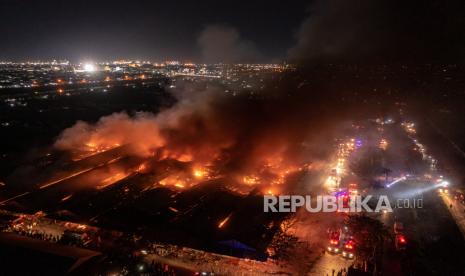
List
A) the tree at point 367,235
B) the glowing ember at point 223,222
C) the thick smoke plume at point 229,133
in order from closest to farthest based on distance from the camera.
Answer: the tree at point 367,235
the glowing ember at point 223,222
the thick smoke plume at point 229,133

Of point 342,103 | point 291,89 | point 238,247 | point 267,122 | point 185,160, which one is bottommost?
point 238,247

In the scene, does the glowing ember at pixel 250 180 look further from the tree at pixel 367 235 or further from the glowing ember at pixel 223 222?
the tree at pixel 367 235

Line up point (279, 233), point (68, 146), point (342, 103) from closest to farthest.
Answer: point (279, 233) → point (68, 146) → point (342, 103)

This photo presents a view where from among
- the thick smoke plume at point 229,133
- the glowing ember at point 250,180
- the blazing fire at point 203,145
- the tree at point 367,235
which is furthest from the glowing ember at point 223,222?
the tree at point 367,235

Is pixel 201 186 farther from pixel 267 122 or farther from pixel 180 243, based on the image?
pixel 267 122

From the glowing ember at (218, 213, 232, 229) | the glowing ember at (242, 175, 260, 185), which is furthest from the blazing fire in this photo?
the glowing ember at (218, 213, 232, 229)

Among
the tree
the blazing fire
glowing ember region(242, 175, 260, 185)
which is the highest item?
the blazing fire

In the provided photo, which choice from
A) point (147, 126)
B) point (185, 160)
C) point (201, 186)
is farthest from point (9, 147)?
point (201, 186)

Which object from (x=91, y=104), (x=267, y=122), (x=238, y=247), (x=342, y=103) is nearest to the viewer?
(x=238, y=247)

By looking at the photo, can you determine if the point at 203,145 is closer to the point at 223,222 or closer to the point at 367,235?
the point at 223,222

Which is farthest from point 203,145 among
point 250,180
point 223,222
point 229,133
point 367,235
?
point 367,235

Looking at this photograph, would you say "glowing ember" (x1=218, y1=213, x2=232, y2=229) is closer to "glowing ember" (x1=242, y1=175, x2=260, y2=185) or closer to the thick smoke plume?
"glowing ember" (x1=242, y1=175, x2=260, y2=185)
